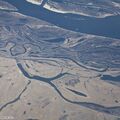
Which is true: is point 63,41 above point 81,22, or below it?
below

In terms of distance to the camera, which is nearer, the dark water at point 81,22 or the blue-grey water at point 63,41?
the blue-grey water at point 63,41

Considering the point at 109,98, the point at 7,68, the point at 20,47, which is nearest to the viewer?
the point at 109,98

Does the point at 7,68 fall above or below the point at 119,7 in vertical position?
below

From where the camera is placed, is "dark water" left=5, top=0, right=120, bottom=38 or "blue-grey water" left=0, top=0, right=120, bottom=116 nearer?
"blue-grey water" left=0, top=0, right=120, bottom=116

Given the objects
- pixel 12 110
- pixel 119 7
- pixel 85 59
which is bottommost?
pixel 12 110

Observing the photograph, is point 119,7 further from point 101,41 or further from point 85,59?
point 85,59

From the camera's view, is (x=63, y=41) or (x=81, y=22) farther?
(x=81, y=22)

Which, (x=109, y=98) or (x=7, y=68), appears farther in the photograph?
(x=7, y=68)

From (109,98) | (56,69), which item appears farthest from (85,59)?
(109,98)
